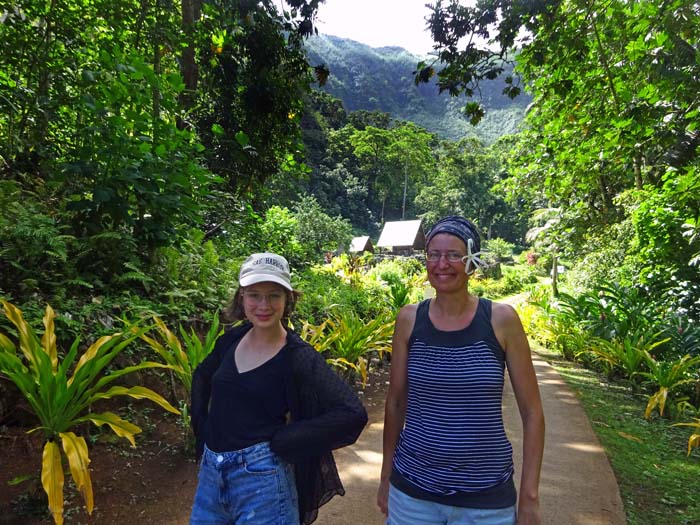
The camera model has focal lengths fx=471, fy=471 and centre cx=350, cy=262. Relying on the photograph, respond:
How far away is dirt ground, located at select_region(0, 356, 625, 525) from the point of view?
2572 mm

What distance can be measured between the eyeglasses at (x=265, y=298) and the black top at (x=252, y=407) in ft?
0.55

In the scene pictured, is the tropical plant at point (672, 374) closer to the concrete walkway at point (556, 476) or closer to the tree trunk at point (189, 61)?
the concrete walkway at point (556, 476)

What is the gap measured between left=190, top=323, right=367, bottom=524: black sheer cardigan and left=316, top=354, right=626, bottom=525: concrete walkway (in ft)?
4.77

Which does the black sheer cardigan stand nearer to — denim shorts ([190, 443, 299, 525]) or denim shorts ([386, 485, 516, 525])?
denim shorts ([190, 443, 299, 525])

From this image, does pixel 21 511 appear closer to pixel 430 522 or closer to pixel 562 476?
pixel 430 522

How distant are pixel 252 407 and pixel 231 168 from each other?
660cm

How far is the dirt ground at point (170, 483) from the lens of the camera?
2.57 metres

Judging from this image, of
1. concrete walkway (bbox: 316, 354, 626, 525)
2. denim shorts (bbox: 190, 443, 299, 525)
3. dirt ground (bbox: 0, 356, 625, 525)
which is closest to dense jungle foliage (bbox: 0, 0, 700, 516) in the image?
dirt ground (bbox: 0, 356, 625, 525)

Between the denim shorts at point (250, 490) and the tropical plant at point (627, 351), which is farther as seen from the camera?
the tropical plant at point (627, 351)

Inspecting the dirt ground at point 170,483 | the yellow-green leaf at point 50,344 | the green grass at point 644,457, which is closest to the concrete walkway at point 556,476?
the dirt ground at point 170,483

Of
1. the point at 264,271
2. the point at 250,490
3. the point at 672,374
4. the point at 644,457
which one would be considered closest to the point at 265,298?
the point at 264,271

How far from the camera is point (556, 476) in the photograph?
11.7 feet

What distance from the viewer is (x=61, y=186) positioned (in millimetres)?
4684

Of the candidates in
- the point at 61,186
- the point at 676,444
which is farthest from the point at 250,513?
the point at 676,444
